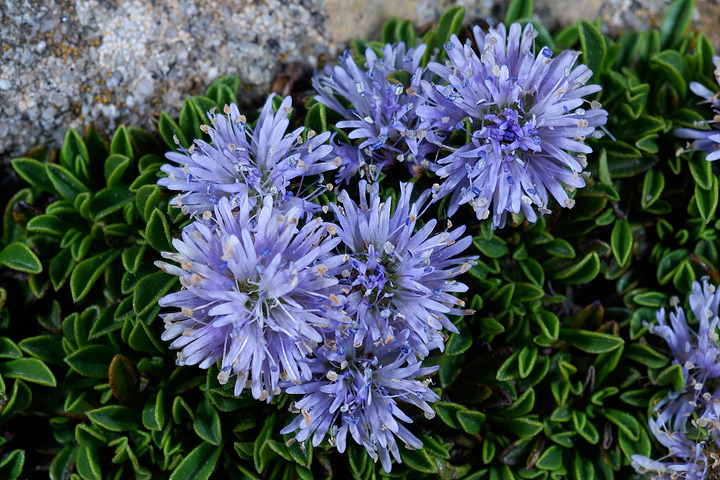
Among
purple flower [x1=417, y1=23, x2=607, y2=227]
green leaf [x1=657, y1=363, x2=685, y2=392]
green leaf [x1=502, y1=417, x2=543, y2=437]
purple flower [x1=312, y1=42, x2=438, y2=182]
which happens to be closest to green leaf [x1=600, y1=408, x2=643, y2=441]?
green leaf [x1=657, y1=363, x2=685, y2=392]

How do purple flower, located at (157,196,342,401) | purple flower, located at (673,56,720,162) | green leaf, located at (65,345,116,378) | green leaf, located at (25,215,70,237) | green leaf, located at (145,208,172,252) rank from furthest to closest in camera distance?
purple flower, located at (673,56,720,162) < green leaf, located at (25,215,70,237) < green leaf, located at (65,345,116,378) < green leaf, located at (145,208,172,252) < purple flower, located at (157,196,342,401)

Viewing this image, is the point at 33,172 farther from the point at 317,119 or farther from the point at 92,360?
the point at 317,119

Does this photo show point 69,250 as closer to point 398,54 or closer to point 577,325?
point 398,54

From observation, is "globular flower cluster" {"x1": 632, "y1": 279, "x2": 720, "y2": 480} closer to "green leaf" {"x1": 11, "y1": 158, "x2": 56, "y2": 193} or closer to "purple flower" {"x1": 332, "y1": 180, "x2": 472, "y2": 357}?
"purple flower" {"x1": 332, "y1": 180, "x2": 472, "y2": 357}

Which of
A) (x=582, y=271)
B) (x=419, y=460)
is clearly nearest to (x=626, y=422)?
(x=582, y=271)

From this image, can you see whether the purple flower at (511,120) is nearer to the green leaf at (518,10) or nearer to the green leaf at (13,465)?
the green leaf at (518,10)
